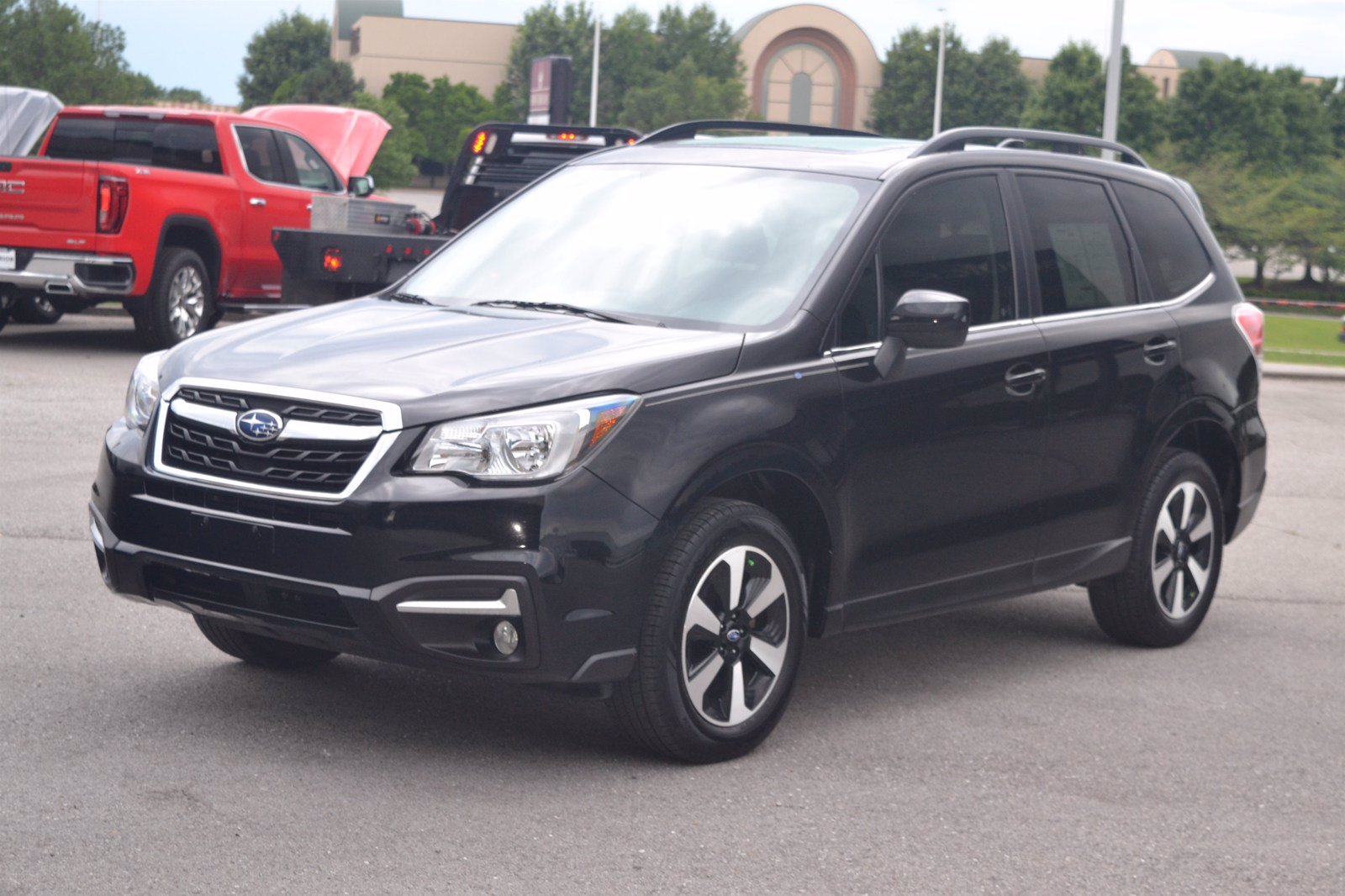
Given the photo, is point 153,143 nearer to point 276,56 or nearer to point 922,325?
point 922,325

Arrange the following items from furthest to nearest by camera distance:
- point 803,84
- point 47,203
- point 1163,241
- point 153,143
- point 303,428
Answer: point 803,84 → point 153,143 → point 47,203 → point 1163,241 → point 303,428

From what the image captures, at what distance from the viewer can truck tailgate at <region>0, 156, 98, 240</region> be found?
14.5 m

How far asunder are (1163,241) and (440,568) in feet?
12.0

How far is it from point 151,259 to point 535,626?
37.6ft

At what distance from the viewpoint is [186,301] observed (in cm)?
1558

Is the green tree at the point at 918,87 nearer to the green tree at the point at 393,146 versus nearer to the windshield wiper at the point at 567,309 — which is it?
the green tree at the point at 393,146

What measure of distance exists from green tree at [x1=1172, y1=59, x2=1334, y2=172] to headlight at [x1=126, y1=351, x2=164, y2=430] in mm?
81087

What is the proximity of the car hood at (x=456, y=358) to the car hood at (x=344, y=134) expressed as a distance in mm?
15973

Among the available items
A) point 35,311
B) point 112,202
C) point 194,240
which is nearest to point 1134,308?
point 112,202

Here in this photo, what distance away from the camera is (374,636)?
454cm

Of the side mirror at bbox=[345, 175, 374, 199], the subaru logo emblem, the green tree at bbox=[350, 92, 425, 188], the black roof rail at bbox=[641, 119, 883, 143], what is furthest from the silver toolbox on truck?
the green tree at bbox=[350, 92, 425, 188]

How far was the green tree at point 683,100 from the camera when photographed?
123250 millimetres

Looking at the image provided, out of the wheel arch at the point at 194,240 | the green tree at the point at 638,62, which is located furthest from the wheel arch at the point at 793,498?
the green tree at the point at 638,62

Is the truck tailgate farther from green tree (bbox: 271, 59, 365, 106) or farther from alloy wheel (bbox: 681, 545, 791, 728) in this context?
green tree (bbox: 271, 59, 365, 106)
